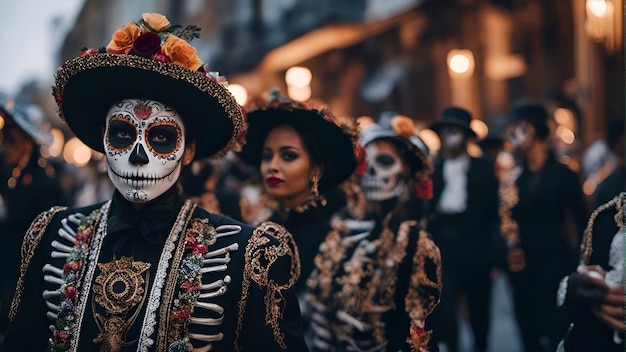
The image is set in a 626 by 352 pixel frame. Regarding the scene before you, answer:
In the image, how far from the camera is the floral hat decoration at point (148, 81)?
165 inches

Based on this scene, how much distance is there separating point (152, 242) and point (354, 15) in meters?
26.1

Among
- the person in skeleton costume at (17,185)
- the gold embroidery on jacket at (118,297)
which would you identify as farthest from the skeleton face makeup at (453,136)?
the gold embroidery on jacket at (118,297)

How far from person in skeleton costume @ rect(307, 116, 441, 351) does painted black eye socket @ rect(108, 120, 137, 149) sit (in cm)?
212

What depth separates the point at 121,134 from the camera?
172 inches

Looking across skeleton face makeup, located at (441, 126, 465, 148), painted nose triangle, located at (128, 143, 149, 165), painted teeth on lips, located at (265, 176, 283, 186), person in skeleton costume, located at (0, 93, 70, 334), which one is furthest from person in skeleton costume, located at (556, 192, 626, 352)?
person in skeleton costume, located at (0, 93, 70, 334)

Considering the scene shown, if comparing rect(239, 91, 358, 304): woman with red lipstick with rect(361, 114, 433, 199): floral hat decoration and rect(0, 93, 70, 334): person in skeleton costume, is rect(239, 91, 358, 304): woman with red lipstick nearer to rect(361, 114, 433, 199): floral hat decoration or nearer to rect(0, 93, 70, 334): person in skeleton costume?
rect(361, 114, 433, 199): floral hat decoration

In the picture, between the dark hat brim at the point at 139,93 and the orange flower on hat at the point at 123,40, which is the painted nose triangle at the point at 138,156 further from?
the orange flower on hat at the point at 123,40

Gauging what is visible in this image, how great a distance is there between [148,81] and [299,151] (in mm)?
1925

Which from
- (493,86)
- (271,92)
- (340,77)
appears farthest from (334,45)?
(271,92)

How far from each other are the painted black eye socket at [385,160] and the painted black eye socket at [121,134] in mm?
2662

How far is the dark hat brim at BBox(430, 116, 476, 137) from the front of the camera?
9430mm

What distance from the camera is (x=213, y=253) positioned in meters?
4.29

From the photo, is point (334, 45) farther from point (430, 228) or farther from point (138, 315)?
point (138, 315)

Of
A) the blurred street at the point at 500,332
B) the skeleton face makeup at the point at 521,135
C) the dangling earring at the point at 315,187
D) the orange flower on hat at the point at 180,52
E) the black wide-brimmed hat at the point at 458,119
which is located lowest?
the blurred street at the point at 500,332
